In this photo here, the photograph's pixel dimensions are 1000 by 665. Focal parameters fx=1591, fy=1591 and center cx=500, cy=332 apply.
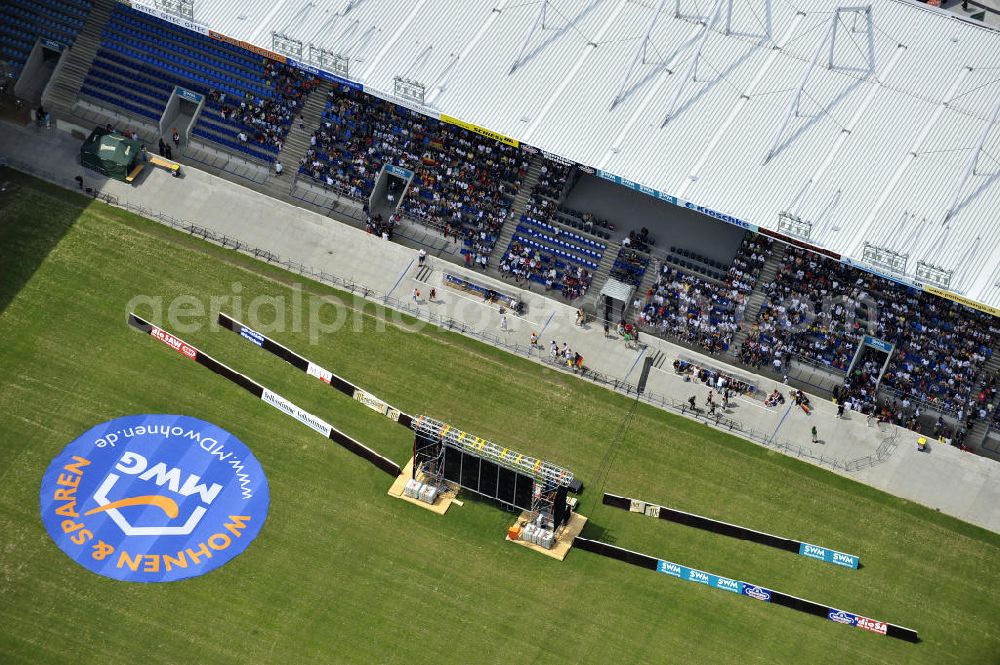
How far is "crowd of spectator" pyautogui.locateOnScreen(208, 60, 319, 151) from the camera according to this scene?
112688mm

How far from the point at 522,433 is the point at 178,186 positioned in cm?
3124

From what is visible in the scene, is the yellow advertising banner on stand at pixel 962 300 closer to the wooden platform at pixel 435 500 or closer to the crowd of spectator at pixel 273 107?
the wooden platform at pixel 435 500

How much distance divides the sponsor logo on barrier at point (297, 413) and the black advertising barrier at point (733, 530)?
690 inches

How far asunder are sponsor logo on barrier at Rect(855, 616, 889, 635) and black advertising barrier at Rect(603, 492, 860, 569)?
163 inches

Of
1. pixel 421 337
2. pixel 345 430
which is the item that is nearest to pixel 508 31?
Result: pixel 421 337

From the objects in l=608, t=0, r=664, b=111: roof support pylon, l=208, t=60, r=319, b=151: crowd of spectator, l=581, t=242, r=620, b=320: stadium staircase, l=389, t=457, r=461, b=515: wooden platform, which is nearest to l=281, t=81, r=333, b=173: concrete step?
l=208, t=60, r=319, b=151: crowd of spectator

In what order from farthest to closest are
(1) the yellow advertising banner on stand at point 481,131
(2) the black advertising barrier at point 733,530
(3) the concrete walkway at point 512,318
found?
(1) the yellow advertising banner on stand at point 481,131 < (3) the concrete walkway at point 512,318 < (2) the black advertising barrier at point 733,530

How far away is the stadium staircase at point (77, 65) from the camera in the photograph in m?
115

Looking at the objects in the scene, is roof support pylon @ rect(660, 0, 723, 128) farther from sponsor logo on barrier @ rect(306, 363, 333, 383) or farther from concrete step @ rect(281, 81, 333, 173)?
sponsor logo on barrier @ rect(306, 363, 333, 383)

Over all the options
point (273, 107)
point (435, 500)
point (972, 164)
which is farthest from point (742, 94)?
point (273, 107)

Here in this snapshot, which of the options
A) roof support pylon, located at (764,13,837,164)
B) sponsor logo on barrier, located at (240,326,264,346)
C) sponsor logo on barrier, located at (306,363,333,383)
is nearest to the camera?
sponsor logo on barrier, located at (306,363,333,383)

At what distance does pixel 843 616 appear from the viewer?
89.7 metres

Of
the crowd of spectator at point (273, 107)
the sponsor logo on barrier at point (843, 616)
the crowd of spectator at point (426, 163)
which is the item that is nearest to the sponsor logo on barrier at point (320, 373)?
the crowd of spectator at point (426, 163)

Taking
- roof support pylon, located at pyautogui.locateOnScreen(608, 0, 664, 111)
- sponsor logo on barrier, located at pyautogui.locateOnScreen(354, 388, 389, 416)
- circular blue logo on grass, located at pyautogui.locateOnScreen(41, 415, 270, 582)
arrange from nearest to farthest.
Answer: circular blue logo on grass, located at pyautogui.locateOnScreen(41, 415, 270, 582) → sponsor logo on barrier, located at pyautogui.locateOnScreen(354, 388, 389, 416) → roof support pylon, located at pyautogui.locateOnScreen(608, 0, 664, 111)
